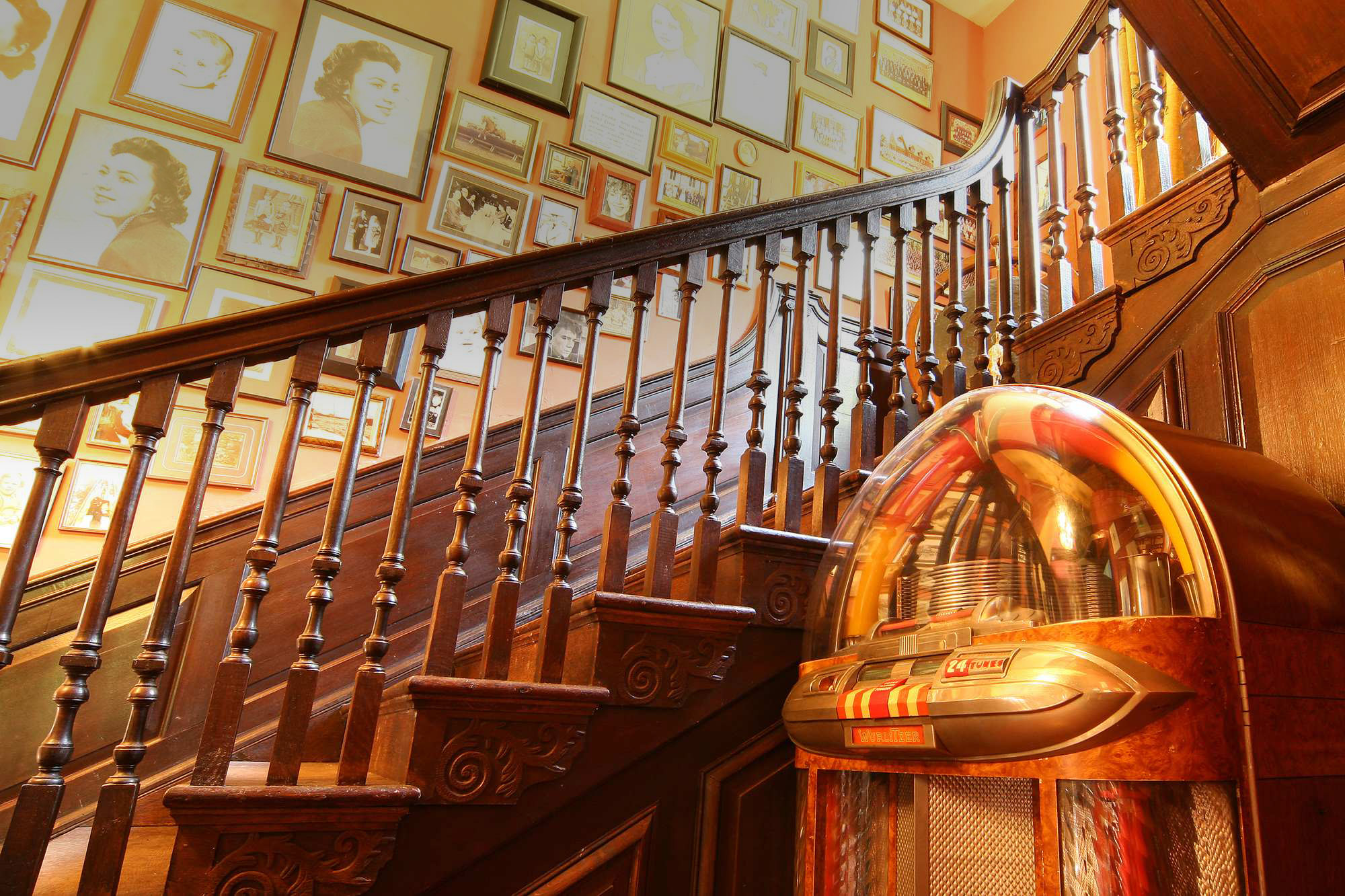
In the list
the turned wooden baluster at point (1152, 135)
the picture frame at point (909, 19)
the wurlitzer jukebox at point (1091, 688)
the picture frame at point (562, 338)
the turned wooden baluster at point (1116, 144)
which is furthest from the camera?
the picture frame at point (909, 19)

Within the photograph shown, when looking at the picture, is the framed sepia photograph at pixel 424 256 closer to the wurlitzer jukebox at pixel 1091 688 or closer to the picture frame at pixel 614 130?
the picture frame at pixel 614 130

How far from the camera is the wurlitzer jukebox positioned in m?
0.81

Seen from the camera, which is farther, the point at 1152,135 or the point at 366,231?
the point at 366,231

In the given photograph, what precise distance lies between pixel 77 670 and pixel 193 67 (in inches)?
97.5

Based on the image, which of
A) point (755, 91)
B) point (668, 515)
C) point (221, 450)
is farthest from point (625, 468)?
point (755, 91)

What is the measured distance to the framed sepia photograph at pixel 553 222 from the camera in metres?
3.27

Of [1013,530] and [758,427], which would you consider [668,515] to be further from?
[1013,530]

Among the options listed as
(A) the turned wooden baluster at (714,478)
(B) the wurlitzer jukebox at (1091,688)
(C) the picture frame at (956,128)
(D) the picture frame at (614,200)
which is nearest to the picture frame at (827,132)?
(C) the picture frame at (956,128)

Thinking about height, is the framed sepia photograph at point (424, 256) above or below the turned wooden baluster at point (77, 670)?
above

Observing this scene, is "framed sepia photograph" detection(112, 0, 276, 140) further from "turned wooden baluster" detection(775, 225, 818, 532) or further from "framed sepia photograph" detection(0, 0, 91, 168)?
"turned wooden baluster" detection(775, 225, 818, 532)

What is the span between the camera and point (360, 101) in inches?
122

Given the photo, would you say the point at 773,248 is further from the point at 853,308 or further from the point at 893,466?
the point at 853,308

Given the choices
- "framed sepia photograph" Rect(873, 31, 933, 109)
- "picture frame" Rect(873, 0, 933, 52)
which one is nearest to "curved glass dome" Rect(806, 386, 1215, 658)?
"framed sepia photograph" Rect(873, 31, 933, 109)

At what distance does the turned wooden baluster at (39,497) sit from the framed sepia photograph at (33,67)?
1.87 metres
